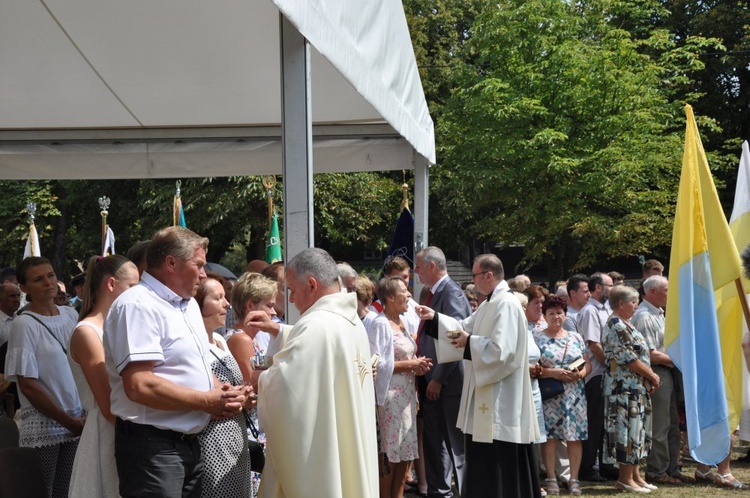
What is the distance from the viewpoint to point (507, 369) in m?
7.09

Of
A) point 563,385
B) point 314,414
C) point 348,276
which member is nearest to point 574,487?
point 563,385

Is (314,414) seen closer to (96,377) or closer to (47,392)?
(96,377)

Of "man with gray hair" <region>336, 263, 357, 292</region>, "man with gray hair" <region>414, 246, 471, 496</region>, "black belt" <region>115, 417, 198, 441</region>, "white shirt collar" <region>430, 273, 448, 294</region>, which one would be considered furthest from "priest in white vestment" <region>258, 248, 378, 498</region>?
"white shirt collar" <region>430, 273, 448, 294</region>

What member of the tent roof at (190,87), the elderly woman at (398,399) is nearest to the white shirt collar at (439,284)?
the elderly woman at (398,399)

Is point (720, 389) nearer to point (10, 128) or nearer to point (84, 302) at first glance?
point (84, 302)

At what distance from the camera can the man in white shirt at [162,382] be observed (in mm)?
3805

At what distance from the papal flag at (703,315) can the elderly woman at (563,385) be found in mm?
1457

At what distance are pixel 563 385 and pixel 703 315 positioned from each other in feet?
6.37

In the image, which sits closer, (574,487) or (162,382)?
(162,382)

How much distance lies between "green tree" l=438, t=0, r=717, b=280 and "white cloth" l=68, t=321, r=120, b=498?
1983cm

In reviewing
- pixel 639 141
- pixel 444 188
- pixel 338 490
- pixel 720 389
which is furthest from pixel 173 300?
pixel 444 188

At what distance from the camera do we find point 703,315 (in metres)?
7.31

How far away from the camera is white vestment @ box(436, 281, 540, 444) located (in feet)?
23.1

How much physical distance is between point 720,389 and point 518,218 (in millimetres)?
18411
